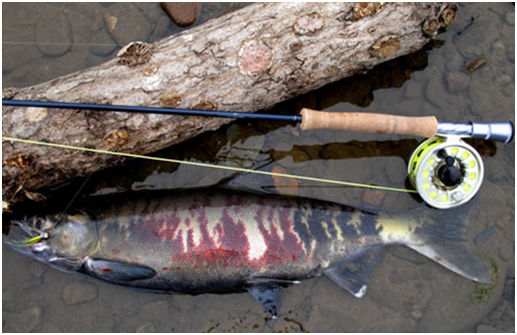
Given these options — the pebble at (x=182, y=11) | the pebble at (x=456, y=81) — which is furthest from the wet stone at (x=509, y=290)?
the pebble at (x=182, y=11)

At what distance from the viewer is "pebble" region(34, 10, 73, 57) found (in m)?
3.88

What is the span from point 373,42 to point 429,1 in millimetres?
449

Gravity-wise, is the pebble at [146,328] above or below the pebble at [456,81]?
below

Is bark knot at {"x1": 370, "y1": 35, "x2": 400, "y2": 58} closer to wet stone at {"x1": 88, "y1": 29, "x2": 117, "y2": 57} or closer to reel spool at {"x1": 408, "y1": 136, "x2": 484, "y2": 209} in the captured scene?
reel spool at {"x1": 408, "y1": 136, "x2": 484, "y2": 209}

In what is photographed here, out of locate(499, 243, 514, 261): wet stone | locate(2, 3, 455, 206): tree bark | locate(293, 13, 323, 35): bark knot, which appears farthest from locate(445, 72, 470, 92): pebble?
locate(293, 13, 323, 35): bark knot

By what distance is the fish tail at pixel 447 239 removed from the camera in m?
3.38

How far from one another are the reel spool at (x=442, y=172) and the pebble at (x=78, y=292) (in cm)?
266

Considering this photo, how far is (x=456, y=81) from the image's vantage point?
→ 3773 mm

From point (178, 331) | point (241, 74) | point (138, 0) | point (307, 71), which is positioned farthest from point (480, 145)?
point (138, 0)

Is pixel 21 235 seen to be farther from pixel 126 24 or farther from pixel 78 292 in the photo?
pixel 126 24

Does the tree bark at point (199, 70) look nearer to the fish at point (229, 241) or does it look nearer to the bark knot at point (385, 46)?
the bark knot at point (385, 46)

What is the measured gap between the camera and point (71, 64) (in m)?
3.88

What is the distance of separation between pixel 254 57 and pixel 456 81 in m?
1.84

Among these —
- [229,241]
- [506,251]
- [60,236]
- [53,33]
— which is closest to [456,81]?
[506,251]
